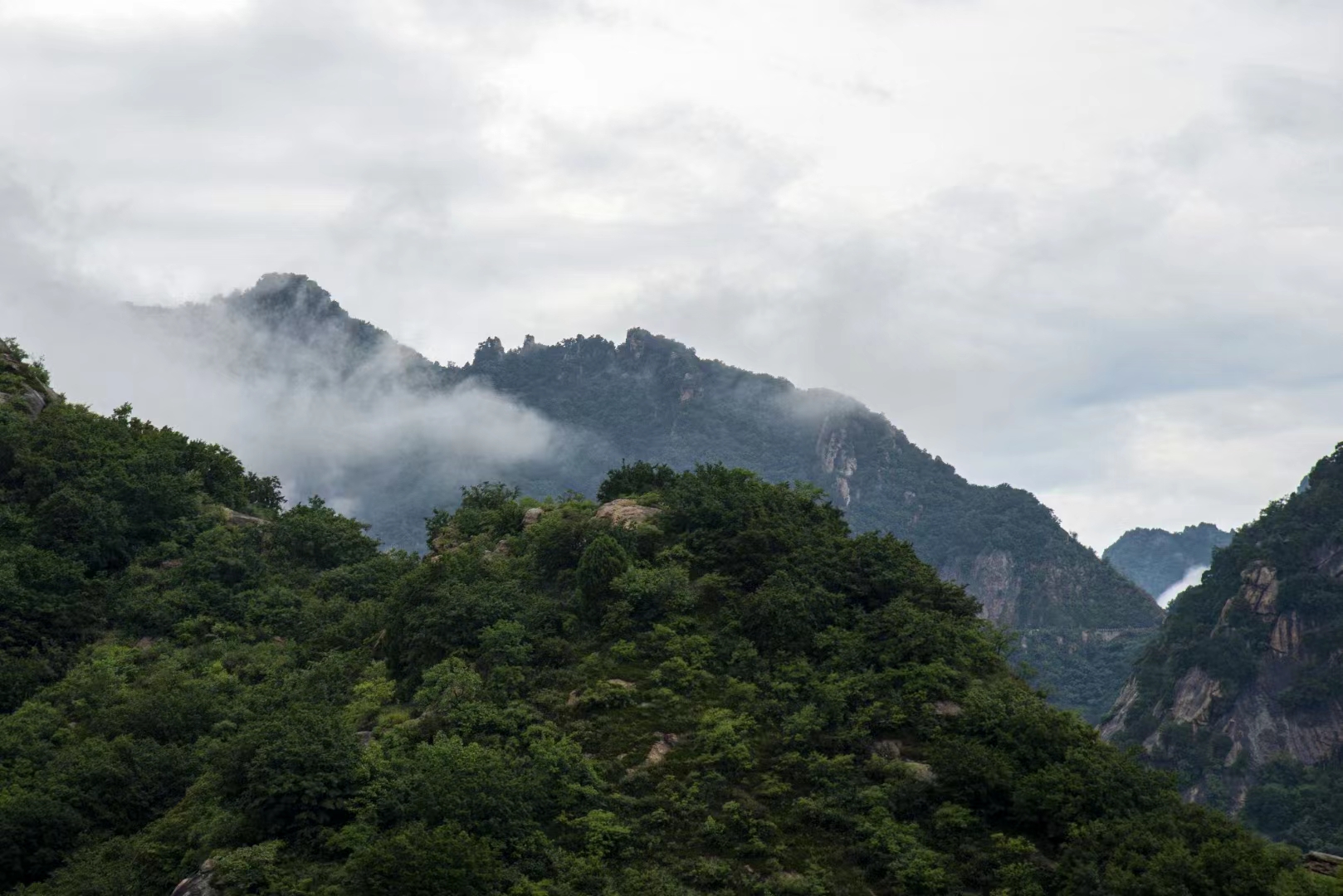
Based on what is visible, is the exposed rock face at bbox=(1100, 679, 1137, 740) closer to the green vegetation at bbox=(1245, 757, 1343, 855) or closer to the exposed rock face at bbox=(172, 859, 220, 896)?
the green vegetation at bbox=(1245, 757, 1343, 855)

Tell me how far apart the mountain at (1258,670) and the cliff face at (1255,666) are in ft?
0.31

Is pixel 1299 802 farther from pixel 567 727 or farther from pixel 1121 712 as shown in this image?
pixel 567 727

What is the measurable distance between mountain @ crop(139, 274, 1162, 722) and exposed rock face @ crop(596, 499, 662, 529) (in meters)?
114

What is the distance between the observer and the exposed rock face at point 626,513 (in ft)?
107

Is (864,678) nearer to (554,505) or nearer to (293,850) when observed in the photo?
(293,850)

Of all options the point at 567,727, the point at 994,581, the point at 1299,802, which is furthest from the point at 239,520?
the point at 994,581

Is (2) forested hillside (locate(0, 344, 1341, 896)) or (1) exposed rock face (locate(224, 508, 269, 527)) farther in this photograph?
(1) exposed rock face (locate(224, 508, 269, 527))

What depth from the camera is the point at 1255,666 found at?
336ft

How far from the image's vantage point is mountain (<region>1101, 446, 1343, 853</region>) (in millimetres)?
95438

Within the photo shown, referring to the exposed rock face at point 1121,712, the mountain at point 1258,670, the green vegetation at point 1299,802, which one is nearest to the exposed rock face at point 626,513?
the green vegetation at point 1299,802

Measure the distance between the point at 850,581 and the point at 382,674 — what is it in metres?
10.9

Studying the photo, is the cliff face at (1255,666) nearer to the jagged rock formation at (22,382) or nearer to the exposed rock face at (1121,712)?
the exposed rock face at (1121,712)

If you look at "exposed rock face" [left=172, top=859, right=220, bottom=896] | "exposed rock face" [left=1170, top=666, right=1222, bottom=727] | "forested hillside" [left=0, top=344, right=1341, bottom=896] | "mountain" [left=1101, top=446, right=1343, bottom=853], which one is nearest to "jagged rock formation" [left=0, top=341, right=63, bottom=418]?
"forested hillside" [left=0, top=344, right=1341, bottom=896]

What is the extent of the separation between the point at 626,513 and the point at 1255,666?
8581 centimetres
